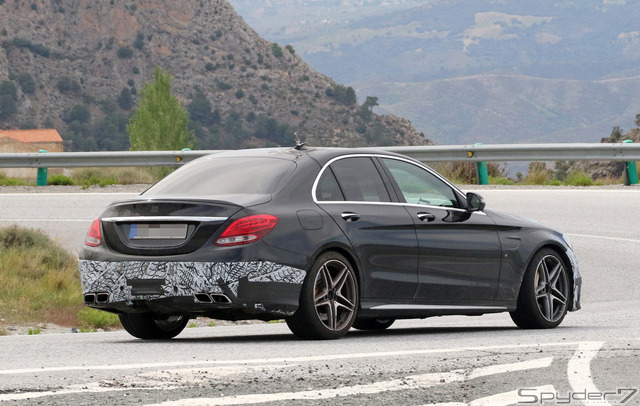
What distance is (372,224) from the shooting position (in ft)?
27.9

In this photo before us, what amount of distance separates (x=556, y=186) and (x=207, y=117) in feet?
488

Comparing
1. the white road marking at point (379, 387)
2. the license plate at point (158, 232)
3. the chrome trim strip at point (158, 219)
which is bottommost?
the white road marking at point (379, 387)

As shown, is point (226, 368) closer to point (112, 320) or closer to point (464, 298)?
point (464, 298)

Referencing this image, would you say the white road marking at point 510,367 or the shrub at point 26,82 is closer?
the white road marking at point 510,367

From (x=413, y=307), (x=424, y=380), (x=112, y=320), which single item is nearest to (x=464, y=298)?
(x=413, y=307)

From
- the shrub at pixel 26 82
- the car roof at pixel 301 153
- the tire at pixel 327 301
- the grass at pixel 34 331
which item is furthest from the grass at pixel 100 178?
the shrub at pixel 26 82

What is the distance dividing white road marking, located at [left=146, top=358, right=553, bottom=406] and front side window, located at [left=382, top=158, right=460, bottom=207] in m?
2.48

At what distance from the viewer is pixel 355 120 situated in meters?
178

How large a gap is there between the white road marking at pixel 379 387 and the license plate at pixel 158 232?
7.23ft

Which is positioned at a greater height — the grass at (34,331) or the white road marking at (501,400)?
the white road marking at (501,400)

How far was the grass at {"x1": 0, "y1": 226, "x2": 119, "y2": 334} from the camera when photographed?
1402 centimetres

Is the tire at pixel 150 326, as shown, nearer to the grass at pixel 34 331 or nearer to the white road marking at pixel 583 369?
the white road marking at pixel 583 369

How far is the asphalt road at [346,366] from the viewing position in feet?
19.0

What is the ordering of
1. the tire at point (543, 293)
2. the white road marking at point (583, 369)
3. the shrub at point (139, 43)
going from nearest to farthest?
the white road marking at point (583, 369) < the tire at point (543, 293) < the shrub at point (139, 43)
